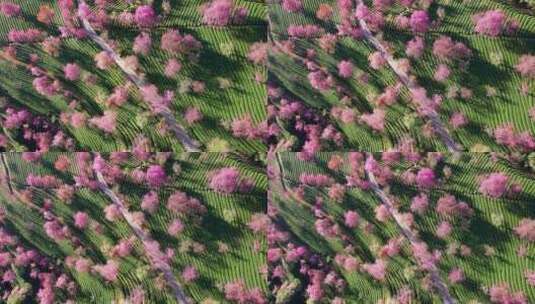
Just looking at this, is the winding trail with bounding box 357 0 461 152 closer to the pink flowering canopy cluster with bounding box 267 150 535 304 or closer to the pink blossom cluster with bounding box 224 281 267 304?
the pink flowering canopy cluster with bounding box 267 150 535 304

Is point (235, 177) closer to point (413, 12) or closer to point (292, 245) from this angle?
point (292, 245)

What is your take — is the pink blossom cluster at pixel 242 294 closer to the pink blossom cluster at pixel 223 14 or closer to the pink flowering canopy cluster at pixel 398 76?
the pink flowering canopy cluster at pixel 398 76

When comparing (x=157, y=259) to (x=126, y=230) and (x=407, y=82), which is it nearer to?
(x=126, y=230)

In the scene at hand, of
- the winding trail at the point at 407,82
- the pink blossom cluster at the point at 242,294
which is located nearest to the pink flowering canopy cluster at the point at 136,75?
the winding trail at the point at 407,82

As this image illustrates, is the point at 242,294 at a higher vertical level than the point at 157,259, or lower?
lower

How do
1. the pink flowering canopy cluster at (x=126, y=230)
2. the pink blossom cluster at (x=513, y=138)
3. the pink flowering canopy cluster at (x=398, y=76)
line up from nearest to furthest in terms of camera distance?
the pink blossom cluster at (x=513, y=138), the pink flowering canopy cluster at (x=398, y=76), the pink flowering canopy cluster at (x=126, y=230)

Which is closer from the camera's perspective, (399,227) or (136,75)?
(399,227)

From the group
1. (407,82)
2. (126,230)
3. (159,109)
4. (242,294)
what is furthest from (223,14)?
(242,294)
